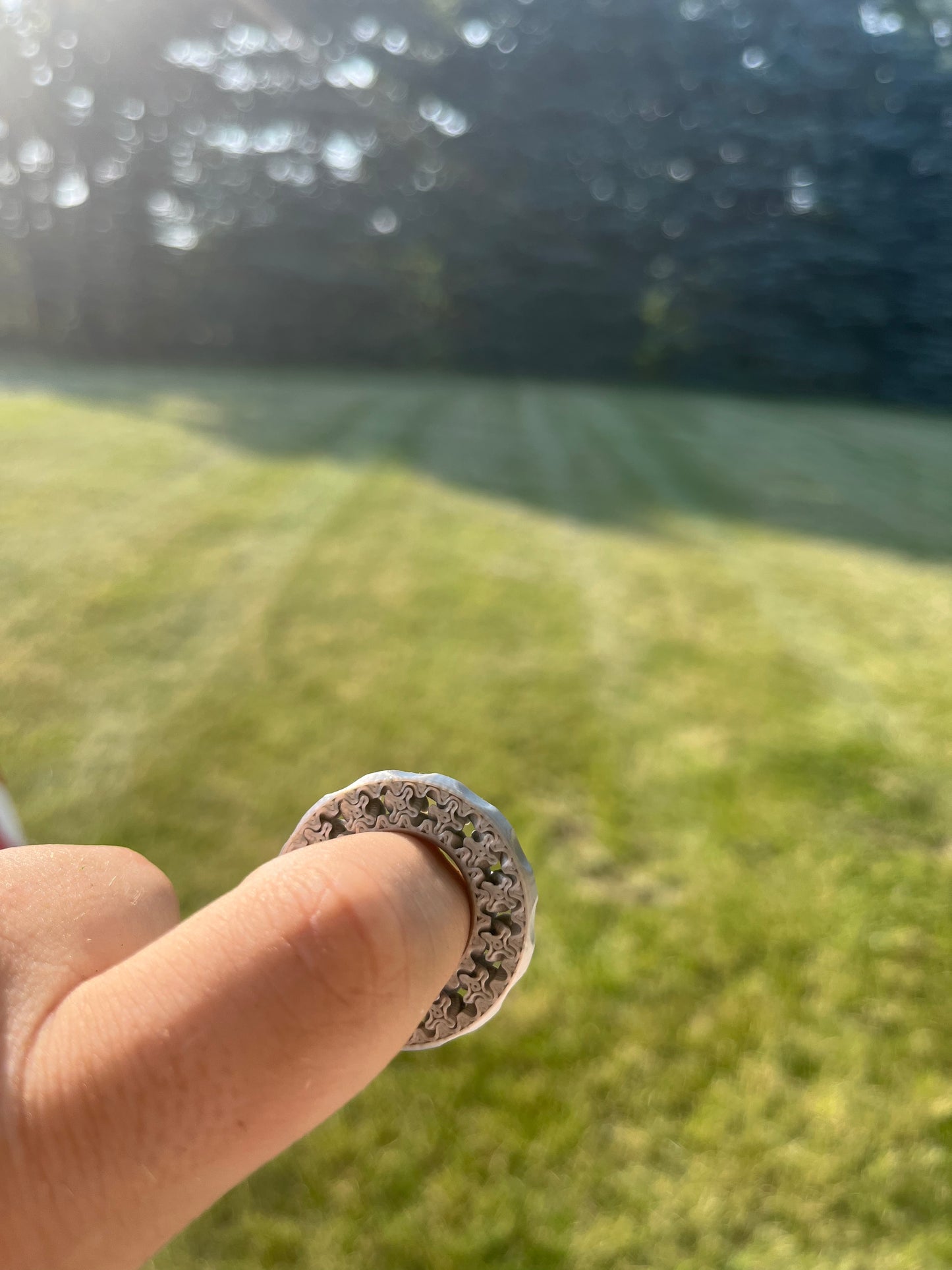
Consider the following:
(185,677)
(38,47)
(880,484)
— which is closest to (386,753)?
(185,677)

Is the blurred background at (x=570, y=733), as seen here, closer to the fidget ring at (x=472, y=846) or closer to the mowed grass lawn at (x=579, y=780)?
the mowed grass lawn at (x=579, y=780)

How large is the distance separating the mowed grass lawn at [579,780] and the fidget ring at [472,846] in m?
1.13

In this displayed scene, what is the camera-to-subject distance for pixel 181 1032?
414 mm

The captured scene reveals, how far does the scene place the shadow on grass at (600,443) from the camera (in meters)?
6.28

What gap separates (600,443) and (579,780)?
6764 mm

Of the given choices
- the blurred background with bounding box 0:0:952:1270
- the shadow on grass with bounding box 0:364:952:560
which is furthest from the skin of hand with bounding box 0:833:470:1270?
the shadow on grass with bounding box 0:364:952:560

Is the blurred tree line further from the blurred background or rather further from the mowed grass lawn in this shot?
the mowed grass lawn

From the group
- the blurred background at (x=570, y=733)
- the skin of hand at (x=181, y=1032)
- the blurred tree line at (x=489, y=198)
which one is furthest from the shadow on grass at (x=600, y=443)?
the skin of hand at (x=181, y=1032)

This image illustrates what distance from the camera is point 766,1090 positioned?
1682mm

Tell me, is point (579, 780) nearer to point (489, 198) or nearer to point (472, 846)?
point (472, 846)

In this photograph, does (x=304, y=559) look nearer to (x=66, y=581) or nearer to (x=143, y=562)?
(x=143, y=562)

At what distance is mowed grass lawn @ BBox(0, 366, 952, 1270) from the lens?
1499 millimetres

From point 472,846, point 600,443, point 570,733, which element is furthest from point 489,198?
point 472,846

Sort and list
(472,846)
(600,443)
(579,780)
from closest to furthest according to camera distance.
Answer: (472,846), (579,780), (600,443)
